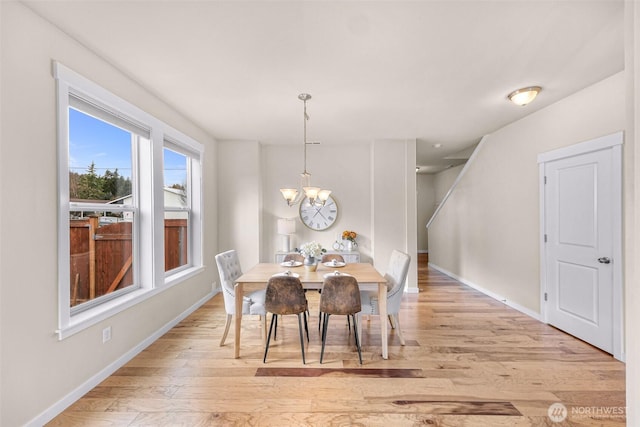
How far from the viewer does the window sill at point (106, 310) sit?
1.98 metres

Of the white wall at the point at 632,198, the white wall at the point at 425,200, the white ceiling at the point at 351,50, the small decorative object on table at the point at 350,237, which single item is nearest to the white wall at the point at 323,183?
the small decorative object on table at the point at 350,237

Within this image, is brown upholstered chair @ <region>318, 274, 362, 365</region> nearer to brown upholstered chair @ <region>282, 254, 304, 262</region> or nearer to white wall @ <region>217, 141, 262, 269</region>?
brown upholstered chair @ <region>282, 254, 304, 262</region>

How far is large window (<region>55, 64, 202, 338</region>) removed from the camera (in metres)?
1.99

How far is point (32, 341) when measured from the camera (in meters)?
1.74

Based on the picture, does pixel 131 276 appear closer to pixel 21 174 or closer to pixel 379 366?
pixel 21 174

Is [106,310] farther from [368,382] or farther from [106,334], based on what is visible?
[368,382]

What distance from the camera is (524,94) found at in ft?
9.52

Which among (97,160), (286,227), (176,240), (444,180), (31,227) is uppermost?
(444,180)

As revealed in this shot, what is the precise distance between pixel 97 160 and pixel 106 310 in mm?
1289

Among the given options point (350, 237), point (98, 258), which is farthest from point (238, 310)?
point (350, 237)

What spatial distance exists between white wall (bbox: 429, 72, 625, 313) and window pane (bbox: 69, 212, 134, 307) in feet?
15.7

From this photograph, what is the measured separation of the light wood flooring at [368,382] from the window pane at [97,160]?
1.57 m

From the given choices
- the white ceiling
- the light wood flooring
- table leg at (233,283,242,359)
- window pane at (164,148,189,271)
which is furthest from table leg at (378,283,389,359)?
window pane at (164,148,189,271)

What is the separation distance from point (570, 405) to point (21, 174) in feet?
13.0
